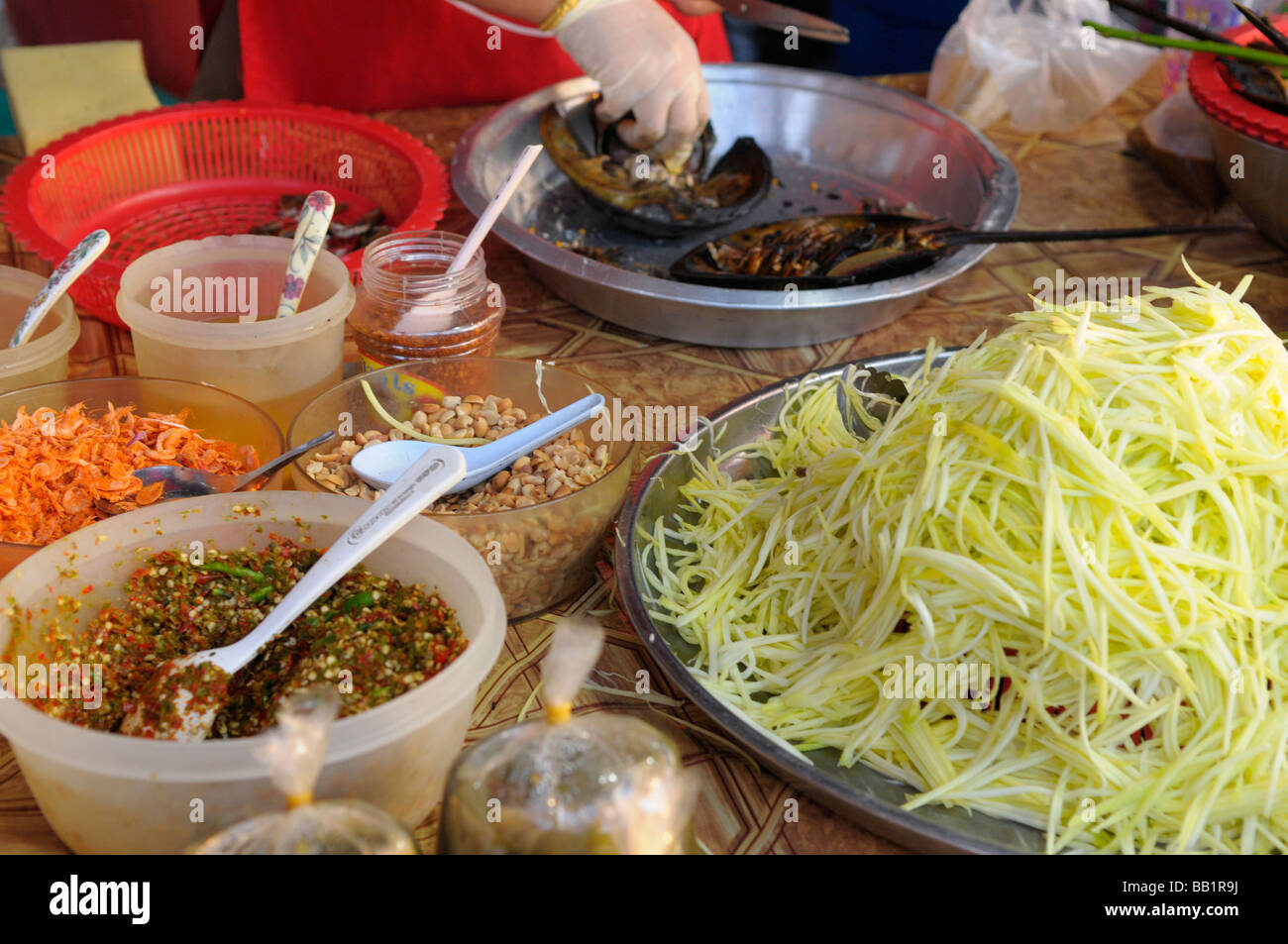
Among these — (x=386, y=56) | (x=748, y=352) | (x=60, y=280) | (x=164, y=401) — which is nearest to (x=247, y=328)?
(x=164, y=401)

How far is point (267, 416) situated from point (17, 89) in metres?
1.32

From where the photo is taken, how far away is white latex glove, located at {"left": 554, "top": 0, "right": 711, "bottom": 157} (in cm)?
210

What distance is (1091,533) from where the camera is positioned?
1033mm

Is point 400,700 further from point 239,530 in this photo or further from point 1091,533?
point 1091,533

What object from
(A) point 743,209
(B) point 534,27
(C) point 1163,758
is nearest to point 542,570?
(C) point 1163,758

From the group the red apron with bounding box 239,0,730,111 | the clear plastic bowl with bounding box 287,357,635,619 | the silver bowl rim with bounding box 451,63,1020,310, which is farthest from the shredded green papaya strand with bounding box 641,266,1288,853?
the red apron with bounding box 239,0,730,111

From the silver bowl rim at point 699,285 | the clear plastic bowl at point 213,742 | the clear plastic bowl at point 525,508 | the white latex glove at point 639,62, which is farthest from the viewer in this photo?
the white latex glove at point 639,62

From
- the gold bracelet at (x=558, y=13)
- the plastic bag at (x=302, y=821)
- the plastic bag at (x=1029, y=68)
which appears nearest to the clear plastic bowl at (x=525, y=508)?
the plastic bag at (x=302, y=821)

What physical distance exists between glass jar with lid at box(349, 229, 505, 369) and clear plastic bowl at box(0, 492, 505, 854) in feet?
1.42

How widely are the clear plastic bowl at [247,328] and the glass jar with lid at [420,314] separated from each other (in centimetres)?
4

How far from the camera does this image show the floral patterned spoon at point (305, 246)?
4.74 ft

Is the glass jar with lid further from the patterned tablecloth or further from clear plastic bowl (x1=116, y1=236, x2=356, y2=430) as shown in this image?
the patterned tablecloth

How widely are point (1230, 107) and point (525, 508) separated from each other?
→ 168 cm

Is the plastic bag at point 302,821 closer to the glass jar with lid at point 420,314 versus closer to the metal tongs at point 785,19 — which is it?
the glass jar with lid at point 420,314
